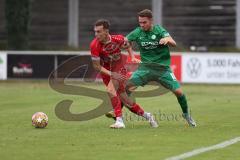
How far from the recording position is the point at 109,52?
14.3 metres

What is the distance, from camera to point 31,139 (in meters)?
12.7

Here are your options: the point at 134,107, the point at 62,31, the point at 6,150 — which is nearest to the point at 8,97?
the point at 134,107

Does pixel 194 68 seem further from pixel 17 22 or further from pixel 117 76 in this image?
pixel 117 76

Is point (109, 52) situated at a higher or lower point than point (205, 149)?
higher

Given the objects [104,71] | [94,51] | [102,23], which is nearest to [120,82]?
[104,71]

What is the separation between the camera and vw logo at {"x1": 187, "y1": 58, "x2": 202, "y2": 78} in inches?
1249

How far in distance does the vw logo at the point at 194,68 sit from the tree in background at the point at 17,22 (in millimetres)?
9640

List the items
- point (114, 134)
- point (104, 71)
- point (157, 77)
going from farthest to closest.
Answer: point (157, 77) < point (104, 71) < point (114, 134)

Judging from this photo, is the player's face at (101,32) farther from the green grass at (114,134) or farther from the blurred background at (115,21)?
the blurred background at (115,21)

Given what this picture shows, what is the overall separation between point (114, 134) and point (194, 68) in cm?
1885

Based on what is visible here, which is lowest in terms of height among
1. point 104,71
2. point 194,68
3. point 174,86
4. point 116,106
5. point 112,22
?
point 194,68

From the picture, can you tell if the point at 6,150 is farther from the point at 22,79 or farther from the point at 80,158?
the point at 22,79

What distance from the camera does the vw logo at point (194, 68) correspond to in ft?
104

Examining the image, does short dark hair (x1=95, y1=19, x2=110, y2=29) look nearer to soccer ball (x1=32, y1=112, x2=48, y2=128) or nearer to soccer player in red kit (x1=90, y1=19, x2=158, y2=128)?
soccer player in red kit (x1=90, y1=19, x2=158, y2=128)
